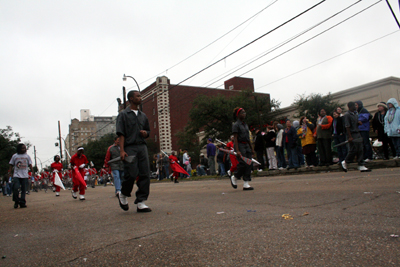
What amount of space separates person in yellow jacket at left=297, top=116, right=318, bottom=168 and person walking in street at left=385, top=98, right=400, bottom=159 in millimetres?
2656

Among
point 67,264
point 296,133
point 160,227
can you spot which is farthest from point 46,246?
point 296,133

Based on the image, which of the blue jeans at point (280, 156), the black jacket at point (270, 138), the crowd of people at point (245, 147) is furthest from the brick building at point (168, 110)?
the blue jeans at point (280, 156)

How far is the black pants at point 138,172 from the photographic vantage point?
5176 mm

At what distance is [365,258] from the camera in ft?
7.54

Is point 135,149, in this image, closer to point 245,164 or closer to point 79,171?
point 245,164

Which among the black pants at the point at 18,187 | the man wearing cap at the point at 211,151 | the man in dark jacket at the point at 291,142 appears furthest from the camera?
the man wearing cap at the point at 211,151

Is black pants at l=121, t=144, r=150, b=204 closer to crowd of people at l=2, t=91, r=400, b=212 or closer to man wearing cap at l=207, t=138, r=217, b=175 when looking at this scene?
crowd of people at l=2, t=91, r=400, b=212

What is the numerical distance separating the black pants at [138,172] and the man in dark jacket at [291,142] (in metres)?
8.95

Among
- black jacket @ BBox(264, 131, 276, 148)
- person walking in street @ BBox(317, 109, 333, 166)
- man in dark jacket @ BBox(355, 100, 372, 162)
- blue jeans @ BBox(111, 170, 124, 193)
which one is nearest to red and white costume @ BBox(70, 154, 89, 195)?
blue jeans @ BBox(111, 170, 124, 193)

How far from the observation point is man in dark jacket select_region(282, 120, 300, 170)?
43.3ft

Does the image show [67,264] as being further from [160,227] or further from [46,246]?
[160,227]

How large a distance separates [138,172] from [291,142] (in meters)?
9.23

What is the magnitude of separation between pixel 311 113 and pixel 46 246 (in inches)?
1074

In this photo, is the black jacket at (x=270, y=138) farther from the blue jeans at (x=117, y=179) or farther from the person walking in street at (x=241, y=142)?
the blue jeans at (x=117, y=179)
